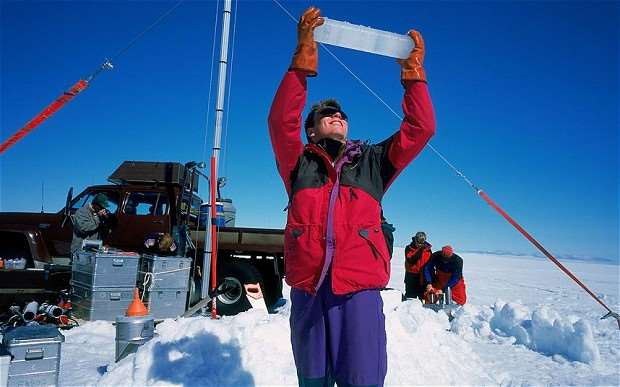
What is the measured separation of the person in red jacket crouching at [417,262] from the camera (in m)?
8.12

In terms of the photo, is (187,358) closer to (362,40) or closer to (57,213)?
(362,40)

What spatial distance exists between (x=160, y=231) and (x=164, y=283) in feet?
4.41

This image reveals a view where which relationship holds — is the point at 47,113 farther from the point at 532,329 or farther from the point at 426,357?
the point at 532,329

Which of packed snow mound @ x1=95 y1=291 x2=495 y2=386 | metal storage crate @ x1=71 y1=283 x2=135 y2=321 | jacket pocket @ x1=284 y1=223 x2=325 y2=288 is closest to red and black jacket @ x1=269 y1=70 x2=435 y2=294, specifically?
jacket pocket @ x1=284 y1=223 x2=325 y2=288

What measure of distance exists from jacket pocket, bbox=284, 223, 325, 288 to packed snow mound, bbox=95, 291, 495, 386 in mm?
1762

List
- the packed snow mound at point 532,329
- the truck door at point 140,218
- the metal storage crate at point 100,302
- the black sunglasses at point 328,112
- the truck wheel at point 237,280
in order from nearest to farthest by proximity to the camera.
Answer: the black sunglasses at point 328,112, the packed snow mound at point 532,329, the metal storage crate at point 100,302, the truck wheel at point 237,280, the truck door at point 140,218

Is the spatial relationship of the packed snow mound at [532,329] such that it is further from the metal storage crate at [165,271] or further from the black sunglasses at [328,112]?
the black sunglasses at [328,112]

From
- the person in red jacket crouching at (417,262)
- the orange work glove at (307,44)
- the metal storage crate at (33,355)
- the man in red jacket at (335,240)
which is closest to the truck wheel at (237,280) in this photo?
the person in red jacket crouching at (417,262)

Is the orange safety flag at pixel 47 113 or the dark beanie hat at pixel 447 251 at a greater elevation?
the orange safety flag at pixel 47 113

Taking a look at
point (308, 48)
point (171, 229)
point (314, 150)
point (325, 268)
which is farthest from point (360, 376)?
point (171, 229)

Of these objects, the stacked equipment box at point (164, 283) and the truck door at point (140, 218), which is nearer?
the stacked equipment box at point (164, 283)

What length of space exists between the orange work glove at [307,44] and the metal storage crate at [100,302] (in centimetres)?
512

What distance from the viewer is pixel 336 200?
6.15 feet

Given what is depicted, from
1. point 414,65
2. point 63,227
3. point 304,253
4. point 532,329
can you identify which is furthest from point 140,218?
point 532,329
